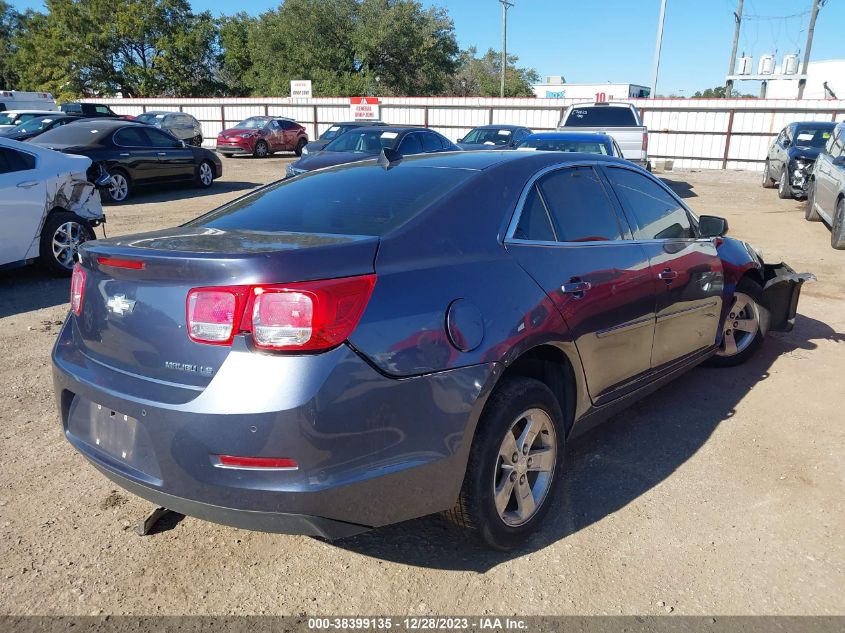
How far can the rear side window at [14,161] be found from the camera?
271 inches

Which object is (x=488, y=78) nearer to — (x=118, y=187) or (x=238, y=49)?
(x=238, y=49)

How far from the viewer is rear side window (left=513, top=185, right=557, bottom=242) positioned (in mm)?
3039

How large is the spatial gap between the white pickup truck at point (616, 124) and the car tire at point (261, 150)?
1424 centimetres

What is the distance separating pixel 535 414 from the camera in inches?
115

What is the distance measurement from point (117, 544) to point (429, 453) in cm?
154

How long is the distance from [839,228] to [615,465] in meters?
8.21

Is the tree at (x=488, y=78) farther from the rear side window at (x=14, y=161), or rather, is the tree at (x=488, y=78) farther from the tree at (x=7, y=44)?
the rear side window at (x=14, y=161)

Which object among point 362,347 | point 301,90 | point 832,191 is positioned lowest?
point 832,191

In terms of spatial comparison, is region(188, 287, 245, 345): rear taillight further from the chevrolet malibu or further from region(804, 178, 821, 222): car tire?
region(804, 178, 821, 222): car tire

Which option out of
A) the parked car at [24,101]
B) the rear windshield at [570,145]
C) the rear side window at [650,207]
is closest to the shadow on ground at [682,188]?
the rear windshield at [570,145]

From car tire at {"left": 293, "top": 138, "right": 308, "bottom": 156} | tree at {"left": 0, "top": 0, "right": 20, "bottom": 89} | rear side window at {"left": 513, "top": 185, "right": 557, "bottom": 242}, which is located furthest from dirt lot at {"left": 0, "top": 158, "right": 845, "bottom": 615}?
tree at {"left": 0, "top": 0, "right": 20, "bottom": 89}

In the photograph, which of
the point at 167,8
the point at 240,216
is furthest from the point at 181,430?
the point at 167,8

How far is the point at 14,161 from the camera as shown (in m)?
6.98

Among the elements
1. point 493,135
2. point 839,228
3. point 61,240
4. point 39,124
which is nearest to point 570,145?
point 839,228
